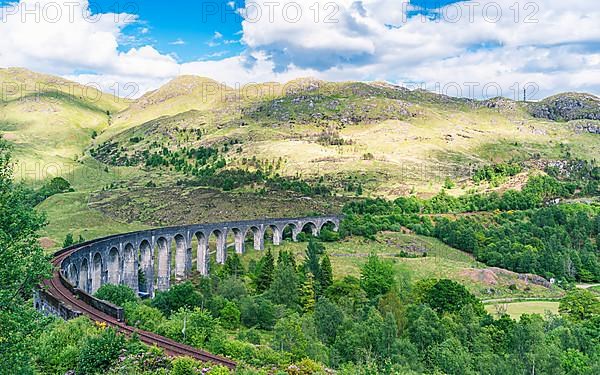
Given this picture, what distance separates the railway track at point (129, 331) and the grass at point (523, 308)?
53464mm

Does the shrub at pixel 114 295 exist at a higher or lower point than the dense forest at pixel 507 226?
higher

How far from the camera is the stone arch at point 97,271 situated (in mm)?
60594

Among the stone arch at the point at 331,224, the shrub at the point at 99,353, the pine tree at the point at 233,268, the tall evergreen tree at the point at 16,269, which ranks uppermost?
the tall evergreen tree at the point at 16,269

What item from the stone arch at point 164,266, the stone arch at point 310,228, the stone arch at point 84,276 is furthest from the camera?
the stone arch at point 310,228

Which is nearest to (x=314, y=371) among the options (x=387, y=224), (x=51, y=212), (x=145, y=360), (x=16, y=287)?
(x=145, y=360)

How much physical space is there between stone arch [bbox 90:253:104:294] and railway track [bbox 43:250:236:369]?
43.5 ft

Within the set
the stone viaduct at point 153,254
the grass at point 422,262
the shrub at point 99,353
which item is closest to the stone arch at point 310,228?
the stone viaduct at point 153,254

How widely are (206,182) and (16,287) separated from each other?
13301cm

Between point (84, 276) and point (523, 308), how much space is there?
59.6 meters

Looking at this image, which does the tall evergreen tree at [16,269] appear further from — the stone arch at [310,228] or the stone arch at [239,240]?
the stone arch at [310,228]

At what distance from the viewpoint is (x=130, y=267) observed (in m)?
70.8

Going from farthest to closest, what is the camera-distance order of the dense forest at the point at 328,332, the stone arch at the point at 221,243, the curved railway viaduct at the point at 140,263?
1. the stone arch at the point at 221,243
2. the curved railway viaduct at the point at 140,263
3. the dense forest at the point at 328,332

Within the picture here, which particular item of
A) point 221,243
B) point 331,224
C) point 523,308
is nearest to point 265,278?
point 221,243

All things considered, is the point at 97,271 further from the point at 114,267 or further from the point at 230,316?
the point at 230,316
